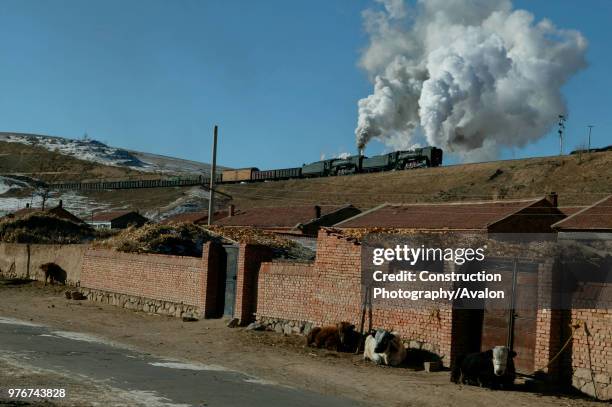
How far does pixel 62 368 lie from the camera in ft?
38.2

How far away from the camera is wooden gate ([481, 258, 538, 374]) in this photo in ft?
39.9

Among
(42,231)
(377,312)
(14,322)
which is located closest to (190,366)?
(377,312)

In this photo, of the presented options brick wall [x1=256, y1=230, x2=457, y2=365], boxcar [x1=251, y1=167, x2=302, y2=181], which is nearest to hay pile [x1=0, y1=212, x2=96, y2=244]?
brick wall [x1=256, y1=230, x2=457, y2=365]

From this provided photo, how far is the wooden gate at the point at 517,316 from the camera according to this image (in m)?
12.2

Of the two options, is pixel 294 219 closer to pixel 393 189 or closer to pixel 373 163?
pixel 393 189

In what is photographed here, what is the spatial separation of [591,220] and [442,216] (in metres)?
6.45

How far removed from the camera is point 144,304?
22.9 meters

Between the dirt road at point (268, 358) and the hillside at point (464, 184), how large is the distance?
130 ft

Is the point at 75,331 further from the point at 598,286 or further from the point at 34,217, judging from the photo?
the point at 34,217

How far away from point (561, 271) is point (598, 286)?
2.51 ft

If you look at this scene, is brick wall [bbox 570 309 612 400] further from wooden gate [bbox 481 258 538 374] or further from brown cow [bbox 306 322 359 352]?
brown cow [bbox 306 322 359 352]

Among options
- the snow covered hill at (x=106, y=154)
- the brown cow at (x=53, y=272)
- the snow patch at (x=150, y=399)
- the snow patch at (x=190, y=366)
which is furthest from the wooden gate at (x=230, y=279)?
the snow covered hill at (x=106, y=154)

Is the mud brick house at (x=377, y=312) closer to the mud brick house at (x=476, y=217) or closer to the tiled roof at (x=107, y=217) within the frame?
the mud brick house at (x=476, y=217)

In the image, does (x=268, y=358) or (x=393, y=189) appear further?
(x=393, y=189)
